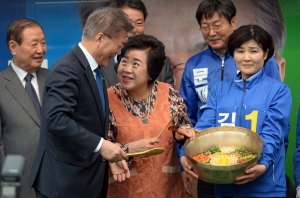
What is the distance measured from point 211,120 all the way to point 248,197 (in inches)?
19.3

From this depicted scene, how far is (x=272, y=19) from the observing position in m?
5.13

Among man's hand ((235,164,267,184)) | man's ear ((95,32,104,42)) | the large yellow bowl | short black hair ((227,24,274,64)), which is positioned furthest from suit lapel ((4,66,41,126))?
man's hand ((235,164,267,184))

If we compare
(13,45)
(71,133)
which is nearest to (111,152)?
(71,133)

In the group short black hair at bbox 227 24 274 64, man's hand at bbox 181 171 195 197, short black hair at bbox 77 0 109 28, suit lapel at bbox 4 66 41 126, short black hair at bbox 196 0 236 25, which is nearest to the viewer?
short black hair at bbox 227 24 274 64

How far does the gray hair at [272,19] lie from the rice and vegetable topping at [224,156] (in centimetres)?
173

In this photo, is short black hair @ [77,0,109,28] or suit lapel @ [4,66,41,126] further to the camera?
short black hair @ [77,0,109,28]

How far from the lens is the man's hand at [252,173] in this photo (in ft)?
11.3

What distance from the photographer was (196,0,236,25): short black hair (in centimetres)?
436

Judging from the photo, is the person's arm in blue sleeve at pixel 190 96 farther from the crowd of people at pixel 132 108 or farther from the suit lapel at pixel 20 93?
the suit lapel at pixel 20 93

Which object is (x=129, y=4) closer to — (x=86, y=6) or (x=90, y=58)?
(x=86, y=6)

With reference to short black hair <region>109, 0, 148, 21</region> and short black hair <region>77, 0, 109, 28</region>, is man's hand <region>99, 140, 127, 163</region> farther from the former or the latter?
short black hair <region>77, 0, 109, 28</region>

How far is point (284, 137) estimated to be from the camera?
155 inches

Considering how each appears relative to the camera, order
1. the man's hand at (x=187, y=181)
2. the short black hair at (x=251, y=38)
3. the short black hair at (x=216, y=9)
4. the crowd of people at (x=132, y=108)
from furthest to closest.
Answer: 1. the short black hair at (x=216, y=9)
2. the man's hand at (x=187, y=181)
3. the short black hair at (x=251, y=38)
4. the crowd of people at (x=132, y=108)

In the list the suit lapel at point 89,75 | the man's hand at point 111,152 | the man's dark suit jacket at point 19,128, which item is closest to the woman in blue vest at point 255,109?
the man's hand at point 111,152
